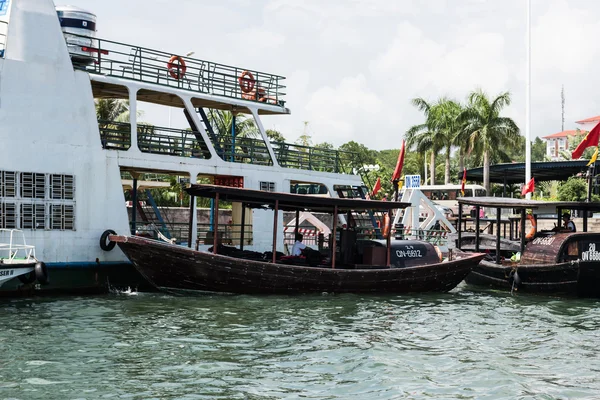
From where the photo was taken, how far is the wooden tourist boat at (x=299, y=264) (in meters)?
16.2

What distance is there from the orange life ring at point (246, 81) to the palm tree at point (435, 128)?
32.3 metres

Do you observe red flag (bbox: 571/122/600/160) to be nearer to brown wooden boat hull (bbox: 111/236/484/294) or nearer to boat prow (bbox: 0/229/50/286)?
brown wooden boat hull (bbox: 111/236/484/294)

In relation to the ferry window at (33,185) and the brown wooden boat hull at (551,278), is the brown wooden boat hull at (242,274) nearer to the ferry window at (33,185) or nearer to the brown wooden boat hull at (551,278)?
the ferry window at (33,185)

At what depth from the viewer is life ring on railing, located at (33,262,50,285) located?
14.6 metres

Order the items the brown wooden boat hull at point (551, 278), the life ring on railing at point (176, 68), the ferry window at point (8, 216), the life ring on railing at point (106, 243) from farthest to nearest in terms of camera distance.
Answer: the life ring on railing at point (176, 68) → the brown wooden boat hull at point (551, 278) → the life ring on railing at point (106, 243) → the ferry window at point (8, 216)

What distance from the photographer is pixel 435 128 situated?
2090 inches

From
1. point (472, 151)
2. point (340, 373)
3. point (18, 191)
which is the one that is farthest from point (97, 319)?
point (472, 151)

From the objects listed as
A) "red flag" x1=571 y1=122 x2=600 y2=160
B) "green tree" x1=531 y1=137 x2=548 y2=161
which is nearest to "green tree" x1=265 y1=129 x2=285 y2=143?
"red flag" x1=571 y1=122 x2=600 y2=160

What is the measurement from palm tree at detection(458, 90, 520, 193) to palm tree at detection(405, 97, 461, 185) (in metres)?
2.88

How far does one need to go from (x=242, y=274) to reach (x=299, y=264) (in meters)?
2.03

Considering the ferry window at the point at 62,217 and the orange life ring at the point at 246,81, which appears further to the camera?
the orange life ring at the point at 246,81

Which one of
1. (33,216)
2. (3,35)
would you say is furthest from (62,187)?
(3,35)

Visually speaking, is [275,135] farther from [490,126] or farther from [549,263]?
[549,263]

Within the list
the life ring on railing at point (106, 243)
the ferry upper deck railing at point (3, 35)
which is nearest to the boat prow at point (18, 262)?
the life ring on railing at point (106, 243)
